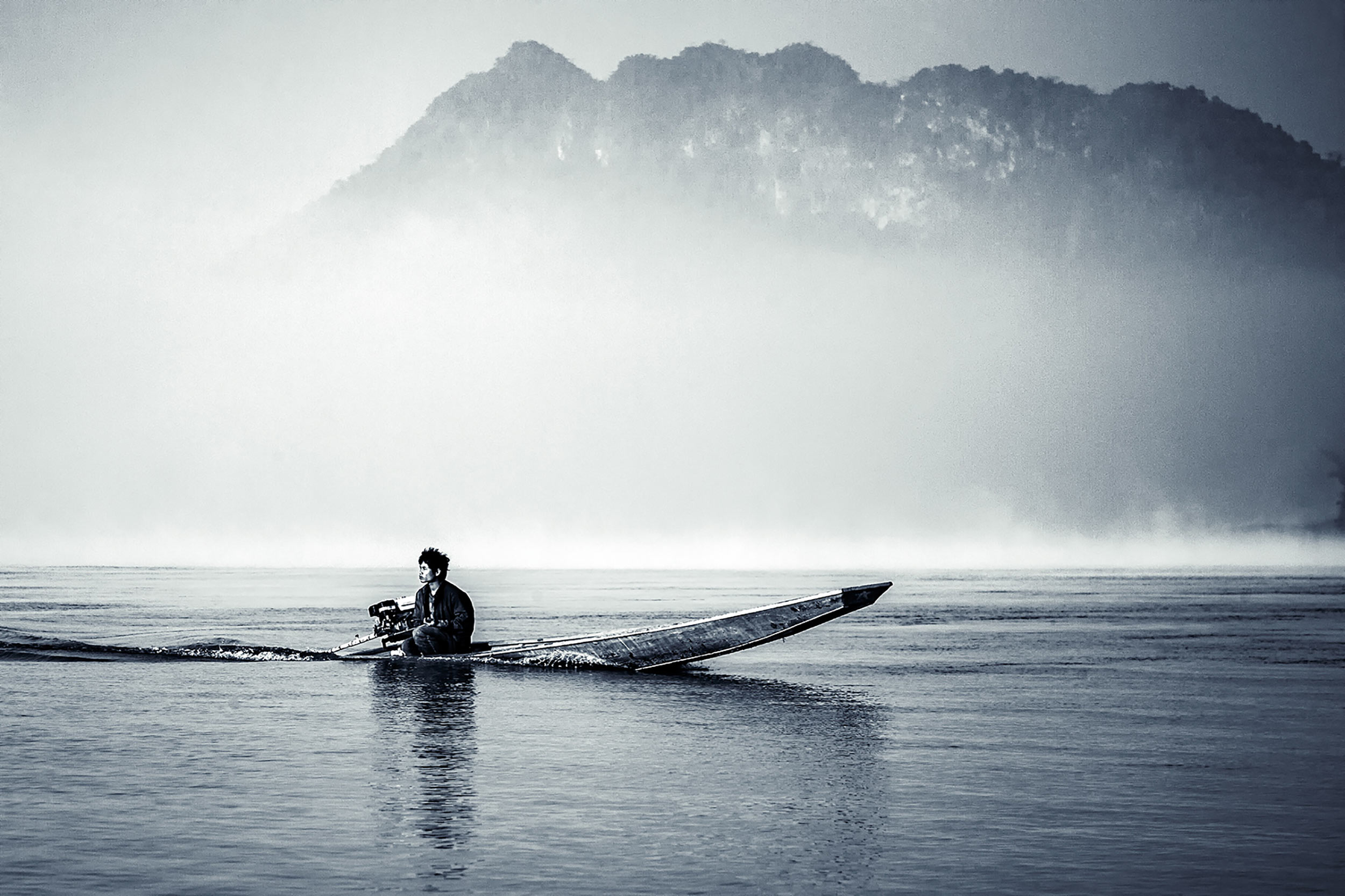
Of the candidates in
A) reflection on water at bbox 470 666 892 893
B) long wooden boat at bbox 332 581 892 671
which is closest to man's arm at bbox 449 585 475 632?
long wooden boat at bbox 332 581 892 671

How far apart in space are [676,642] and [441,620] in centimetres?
480

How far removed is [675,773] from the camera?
16.0m

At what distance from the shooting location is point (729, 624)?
27.2 metres

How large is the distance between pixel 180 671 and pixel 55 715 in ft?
27.4

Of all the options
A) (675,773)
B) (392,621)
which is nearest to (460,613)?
(392,621)

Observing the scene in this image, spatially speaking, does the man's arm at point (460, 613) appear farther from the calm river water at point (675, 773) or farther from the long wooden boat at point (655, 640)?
the calm river water at point (675, 773)

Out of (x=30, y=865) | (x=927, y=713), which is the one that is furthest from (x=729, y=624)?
(x=30, y=865)

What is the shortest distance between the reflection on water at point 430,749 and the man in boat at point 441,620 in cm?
69

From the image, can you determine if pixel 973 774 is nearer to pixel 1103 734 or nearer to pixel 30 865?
pixel 1103 734

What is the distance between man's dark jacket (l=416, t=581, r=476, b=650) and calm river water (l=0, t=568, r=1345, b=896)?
3.57 ft

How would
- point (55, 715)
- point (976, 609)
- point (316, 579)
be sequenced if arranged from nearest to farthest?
point (55, 715) → point (976, 609) → point (316, 579)

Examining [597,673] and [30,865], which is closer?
[30,865]

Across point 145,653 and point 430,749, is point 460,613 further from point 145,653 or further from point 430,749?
point 145,653

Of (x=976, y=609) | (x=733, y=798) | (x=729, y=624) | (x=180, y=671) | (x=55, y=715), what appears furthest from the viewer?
(x=976, y=609)
